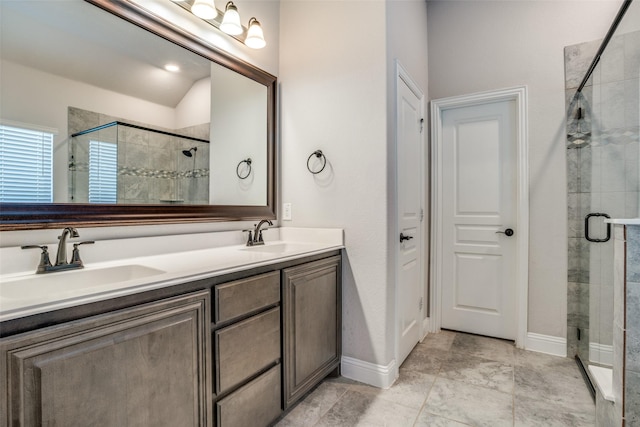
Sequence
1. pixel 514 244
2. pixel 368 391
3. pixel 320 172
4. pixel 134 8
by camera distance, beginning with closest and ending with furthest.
Answer: 1. pixel 134 8
2. pixel 368 391
3. pixel 320 172
4. pixel 514 244

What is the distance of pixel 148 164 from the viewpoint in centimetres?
164

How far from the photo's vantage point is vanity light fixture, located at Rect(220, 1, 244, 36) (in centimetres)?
188

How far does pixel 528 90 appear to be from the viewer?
253 centimetres

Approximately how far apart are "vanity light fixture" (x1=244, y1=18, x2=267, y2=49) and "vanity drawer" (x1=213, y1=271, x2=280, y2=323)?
147cm

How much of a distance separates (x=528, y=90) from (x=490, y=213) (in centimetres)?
100

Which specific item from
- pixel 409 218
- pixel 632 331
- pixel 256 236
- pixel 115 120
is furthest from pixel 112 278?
pixel 632 331

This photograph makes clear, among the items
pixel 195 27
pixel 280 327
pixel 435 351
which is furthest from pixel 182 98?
pixel 435 351

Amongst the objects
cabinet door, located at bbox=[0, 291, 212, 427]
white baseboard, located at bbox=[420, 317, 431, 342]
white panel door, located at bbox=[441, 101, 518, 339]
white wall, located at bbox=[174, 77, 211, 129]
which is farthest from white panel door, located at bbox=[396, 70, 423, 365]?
cabinet door, located at bbox=[0, 291, 212, 427]

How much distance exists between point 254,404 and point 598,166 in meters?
2.42

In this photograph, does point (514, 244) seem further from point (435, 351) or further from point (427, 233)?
point (435, 351)

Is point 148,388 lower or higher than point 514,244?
lower

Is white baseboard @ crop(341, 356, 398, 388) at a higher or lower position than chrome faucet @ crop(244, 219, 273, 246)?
lower

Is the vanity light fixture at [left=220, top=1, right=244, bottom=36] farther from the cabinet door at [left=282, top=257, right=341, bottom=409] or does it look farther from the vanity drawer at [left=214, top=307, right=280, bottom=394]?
the vanity drawer at [left=214, top=307, right=280, bottom=394]

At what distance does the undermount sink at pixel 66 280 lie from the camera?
1084 mm
